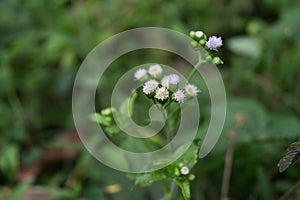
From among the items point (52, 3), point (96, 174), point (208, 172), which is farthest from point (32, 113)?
point (208, 172)

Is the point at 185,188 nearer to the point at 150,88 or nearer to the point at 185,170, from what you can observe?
the point at 185,170

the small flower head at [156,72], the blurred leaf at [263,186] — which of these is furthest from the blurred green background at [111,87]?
the small flower head at [156,72]

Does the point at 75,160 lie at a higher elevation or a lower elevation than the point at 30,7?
lower

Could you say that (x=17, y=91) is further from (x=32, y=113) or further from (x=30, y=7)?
(x=30, y=7)

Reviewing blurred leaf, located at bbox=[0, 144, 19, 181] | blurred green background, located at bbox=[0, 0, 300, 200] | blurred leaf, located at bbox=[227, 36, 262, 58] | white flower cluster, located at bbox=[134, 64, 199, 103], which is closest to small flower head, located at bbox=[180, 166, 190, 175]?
white flower cluster, located at bbox=[134, 64, 199, 103]

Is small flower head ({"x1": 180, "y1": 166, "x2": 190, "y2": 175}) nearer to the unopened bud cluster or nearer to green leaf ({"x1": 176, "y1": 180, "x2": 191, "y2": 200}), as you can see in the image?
green leaf ({"x1": 176, "y1": 180, "x2": 191, "y2": 200})

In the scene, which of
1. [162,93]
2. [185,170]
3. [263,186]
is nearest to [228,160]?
[263,186]
